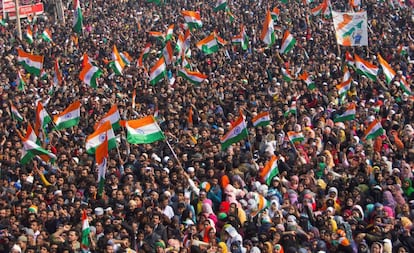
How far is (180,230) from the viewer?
10148mm

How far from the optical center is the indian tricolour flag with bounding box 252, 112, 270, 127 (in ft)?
48.3

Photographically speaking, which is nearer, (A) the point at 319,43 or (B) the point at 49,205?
(B) the point at 49,205

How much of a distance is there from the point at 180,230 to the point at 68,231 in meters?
1.52

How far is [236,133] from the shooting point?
13234mm

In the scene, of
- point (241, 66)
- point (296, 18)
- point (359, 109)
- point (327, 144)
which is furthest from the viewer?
point (296, 18)

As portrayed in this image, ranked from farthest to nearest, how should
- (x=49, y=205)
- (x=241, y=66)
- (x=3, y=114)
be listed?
(x=241, y=66) → (x=3, y=114) → (x=49, y=205)

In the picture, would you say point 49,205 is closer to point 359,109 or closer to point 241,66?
point 359,109

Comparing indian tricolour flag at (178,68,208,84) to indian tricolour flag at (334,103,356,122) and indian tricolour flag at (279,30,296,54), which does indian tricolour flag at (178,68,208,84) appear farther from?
indian tricolour flag at (334,103,356,122)

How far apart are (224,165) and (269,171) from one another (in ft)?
2.85

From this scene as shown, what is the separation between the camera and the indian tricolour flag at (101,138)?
1262cm

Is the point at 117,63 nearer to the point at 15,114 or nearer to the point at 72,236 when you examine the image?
the point at 15,114

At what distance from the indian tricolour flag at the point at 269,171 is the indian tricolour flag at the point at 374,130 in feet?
8.25

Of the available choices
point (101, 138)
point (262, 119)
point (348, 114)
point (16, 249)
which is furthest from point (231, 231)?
point (348, 114)

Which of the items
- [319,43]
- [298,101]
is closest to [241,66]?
→ [319,43]
